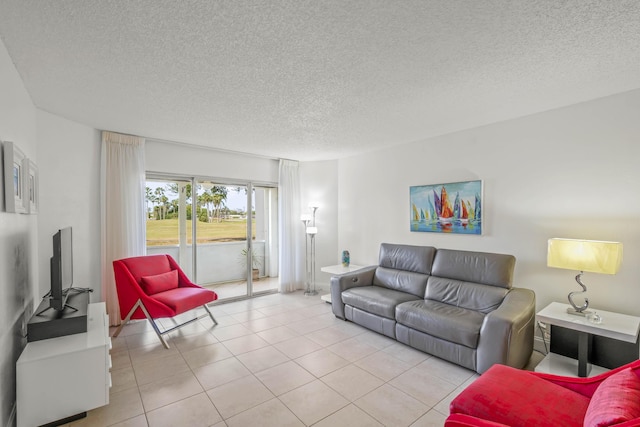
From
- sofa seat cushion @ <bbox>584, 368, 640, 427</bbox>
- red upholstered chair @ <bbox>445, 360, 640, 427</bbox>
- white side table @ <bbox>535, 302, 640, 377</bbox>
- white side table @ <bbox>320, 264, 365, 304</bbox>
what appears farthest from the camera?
white side table @ <bbox>320, 264, 365, 304</bbox>

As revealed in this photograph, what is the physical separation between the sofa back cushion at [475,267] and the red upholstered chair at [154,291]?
9.65 feet

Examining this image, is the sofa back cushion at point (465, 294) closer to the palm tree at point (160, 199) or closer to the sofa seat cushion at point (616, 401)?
the sofa seat cushion at point (616, 401)

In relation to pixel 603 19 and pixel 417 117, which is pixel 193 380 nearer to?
pixel 417 117

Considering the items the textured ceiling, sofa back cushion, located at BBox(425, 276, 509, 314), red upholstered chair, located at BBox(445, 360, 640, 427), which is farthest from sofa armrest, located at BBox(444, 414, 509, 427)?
the textured ceiling

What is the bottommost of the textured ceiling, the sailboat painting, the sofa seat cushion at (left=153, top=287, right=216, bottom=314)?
the sofa seat cushion at (left=153, top=287, right=216, bottom=314)

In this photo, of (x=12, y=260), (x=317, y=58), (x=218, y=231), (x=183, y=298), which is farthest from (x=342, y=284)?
(x=12, y=260)

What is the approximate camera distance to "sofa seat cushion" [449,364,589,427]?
1.40 m

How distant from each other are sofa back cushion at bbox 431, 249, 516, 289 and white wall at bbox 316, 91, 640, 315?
252 mm

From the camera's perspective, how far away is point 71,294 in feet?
9.68

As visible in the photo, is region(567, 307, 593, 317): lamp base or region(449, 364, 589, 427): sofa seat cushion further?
region(567, 307, 593, 317): lamp base

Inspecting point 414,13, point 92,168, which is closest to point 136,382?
point 92,168

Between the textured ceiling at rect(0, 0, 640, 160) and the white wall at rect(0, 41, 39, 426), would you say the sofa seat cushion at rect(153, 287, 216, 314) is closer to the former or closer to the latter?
the white wall at rect(0, 41, 39, 426)

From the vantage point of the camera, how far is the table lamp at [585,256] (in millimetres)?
2314

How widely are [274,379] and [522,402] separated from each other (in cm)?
188
